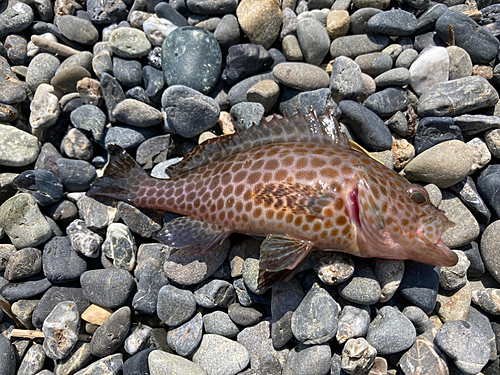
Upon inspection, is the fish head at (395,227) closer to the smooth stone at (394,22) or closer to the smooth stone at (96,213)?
the smooth stone at (394,22)

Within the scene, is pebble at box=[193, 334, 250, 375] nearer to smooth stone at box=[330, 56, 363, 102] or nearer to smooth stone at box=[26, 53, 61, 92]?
smooth stone at box=[330, 56, 363, 102]

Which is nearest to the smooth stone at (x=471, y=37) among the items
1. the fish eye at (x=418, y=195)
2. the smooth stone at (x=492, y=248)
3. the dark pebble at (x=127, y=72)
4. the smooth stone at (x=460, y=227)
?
the smooth stone at (x=460, y=227)

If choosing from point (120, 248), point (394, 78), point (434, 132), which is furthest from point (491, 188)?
point (120, 248)

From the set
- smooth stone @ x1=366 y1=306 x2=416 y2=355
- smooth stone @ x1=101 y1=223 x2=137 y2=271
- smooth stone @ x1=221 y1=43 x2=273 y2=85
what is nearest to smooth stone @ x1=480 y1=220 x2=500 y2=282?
smooth stone @ x1=366 y1=306 x2=416 y2=355

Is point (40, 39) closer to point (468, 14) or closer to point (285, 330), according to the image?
point (285, 330)

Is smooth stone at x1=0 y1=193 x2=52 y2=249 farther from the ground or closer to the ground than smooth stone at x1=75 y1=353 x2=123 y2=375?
farther from the ground

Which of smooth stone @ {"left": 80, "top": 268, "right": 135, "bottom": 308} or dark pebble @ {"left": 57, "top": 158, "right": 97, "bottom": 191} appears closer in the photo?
smooth stone @ {"left": 80, "top": 268, "right": 135, "bottom": 308}
